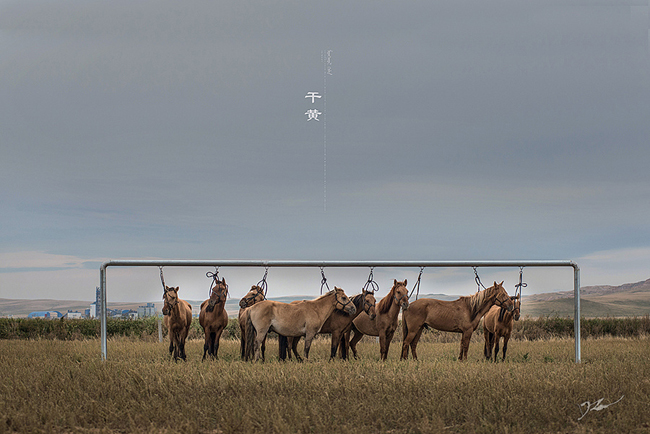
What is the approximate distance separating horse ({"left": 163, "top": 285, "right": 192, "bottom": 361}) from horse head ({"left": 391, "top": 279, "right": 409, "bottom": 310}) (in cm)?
561

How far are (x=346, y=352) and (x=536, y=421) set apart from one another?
628 centimetres

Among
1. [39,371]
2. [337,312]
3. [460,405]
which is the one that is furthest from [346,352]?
[39,371]

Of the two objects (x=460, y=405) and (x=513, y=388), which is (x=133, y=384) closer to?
(x=460, y=405)

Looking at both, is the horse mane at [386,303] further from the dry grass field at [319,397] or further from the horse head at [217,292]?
the horse head at [217,292]

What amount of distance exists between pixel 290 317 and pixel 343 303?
4.54 ft

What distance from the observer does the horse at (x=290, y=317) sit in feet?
42.0

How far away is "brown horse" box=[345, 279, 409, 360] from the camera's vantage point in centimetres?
1302

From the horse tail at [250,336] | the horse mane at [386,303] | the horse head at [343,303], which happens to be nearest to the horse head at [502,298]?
the horse mane at [386,303]

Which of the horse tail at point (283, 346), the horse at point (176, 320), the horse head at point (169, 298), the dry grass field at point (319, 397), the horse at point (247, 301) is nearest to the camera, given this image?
the dry grass field at point (319, 397)

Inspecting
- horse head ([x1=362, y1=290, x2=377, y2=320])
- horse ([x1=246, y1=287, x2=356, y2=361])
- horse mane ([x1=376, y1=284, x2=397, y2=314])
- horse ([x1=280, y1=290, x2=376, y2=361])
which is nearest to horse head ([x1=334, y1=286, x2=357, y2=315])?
horse ([x1=246, y1=287, x2=356, y2=361])

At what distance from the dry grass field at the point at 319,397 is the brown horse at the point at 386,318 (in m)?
1.34

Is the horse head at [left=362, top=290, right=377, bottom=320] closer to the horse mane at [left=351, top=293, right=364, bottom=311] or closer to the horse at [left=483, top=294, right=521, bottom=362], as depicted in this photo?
the horse mane at [left=351, top=293, right=364, bottom=311]

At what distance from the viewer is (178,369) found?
1156cm

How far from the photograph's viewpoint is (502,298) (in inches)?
541
